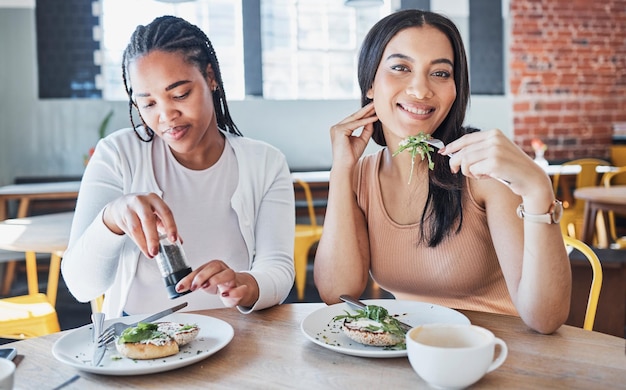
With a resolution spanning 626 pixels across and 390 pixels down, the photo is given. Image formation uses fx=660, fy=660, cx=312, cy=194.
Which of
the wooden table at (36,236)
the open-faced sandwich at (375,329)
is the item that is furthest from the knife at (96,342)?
the wooden table at (36,236)

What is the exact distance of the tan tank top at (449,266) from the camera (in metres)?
1.57

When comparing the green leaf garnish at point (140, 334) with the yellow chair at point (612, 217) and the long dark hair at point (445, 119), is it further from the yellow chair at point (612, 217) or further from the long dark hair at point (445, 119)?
the yellow chair at point (612, 217)

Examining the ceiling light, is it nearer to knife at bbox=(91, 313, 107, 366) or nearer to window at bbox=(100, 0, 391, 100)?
window at bbox=(100, 0, 391, 100)

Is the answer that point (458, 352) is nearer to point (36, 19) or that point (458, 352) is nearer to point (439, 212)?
point (439, 212)

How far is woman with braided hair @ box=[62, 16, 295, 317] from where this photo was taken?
1.49 metres

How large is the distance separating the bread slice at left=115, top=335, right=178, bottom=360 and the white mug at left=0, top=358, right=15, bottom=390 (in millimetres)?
225

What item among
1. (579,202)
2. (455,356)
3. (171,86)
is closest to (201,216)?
(171,86)

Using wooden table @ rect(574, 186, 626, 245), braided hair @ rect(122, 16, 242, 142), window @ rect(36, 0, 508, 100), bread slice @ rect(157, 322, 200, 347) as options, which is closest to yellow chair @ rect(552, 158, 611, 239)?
wooden table @ rect(574, 186, 626, 245)

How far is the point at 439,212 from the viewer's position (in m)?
1.58

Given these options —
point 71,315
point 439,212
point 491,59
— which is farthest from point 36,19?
point 439,212

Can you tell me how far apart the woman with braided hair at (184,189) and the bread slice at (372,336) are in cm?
32

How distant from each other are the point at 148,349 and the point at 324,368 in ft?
0.95

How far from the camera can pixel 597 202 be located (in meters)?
4.04

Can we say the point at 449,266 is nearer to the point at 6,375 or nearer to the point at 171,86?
the point at 171,86
